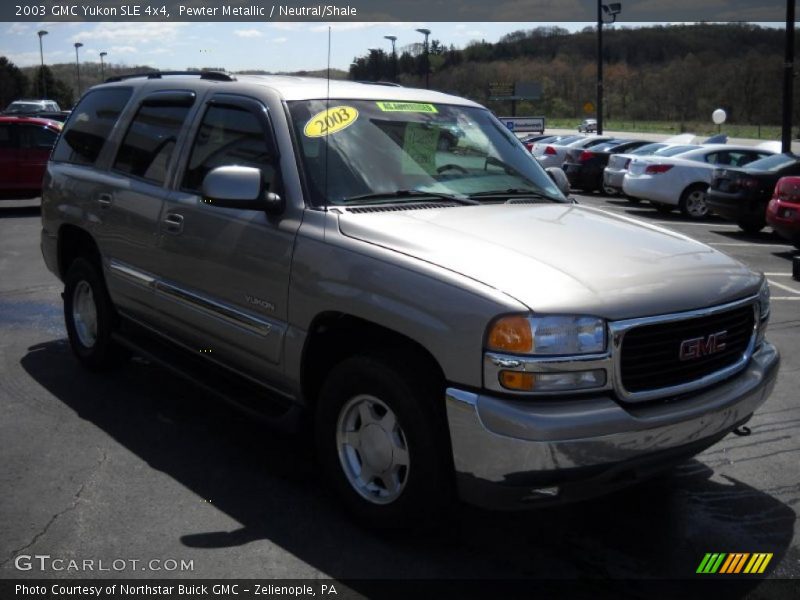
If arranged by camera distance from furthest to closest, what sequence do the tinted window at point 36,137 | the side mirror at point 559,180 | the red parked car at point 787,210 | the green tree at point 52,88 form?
the green tree at point 52,88 → the tinted window at point 36,137 → the red parked car at point 787,210 → the side mirror at point 559,180

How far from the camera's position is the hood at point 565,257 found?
3230 millimetres

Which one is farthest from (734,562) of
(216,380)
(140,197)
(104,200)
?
(104,200)

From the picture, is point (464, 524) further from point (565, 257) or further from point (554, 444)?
point (565, 257)

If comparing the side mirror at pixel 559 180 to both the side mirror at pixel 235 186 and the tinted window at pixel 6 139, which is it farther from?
the tinted window at pixel 6 139

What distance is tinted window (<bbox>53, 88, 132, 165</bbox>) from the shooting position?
5875mm

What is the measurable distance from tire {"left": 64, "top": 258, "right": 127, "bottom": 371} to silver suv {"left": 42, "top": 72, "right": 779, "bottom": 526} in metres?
0.28

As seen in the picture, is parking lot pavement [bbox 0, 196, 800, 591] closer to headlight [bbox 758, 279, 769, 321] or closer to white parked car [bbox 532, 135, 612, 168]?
headlight [bbox 758, 279, 769, 321]

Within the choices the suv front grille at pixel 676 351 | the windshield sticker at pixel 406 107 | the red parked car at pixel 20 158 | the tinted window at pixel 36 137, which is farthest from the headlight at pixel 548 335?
the tinted window at pixel 36 137

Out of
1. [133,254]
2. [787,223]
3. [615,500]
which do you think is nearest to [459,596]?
[615,500]

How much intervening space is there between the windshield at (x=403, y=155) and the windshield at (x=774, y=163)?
10.5 metres

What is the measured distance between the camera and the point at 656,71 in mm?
119688

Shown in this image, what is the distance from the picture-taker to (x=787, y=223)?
456 inches

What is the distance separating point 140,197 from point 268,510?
2.20m

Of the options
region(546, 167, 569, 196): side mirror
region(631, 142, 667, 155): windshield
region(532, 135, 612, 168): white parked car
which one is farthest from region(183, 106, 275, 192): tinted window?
region(532, 135, 612, 168): white parked car
